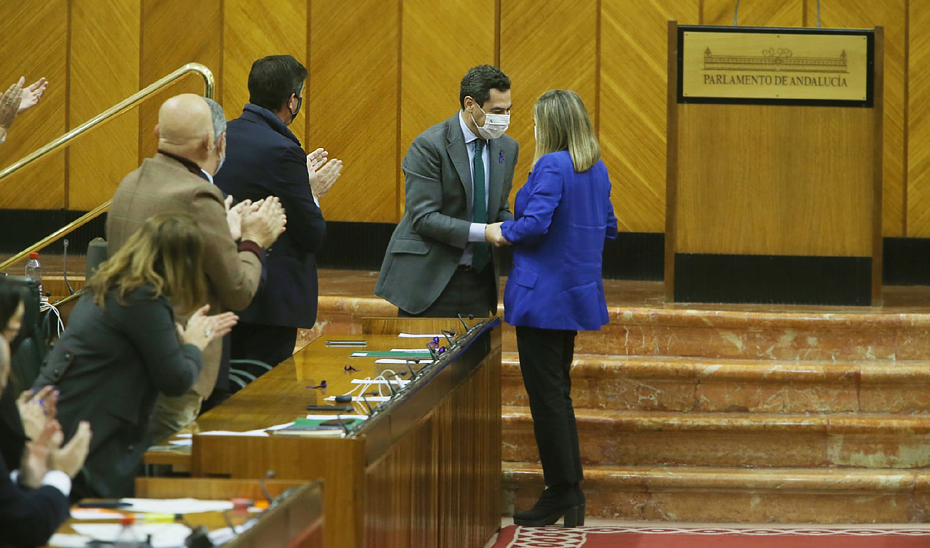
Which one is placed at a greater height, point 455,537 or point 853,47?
point 853,47

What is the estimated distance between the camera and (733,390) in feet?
16.1

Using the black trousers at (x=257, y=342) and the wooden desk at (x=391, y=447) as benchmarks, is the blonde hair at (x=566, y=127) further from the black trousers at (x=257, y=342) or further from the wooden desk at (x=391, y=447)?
the black trousers at (x=257, y=342)

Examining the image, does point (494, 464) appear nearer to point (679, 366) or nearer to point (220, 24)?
point (679, 366)

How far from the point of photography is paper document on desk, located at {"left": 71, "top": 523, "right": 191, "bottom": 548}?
5.39ft

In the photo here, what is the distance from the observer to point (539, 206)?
401 centimetres

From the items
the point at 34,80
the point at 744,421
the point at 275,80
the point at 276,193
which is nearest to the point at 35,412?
the point at 276,193

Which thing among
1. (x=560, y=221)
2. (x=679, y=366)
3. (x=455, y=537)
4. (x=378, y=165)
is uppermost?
(x=378, y=165)

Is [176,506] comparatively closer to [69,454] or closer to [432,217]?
[69,454]

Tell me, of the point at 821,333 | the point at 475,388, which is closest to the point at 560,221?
the point at 475,388

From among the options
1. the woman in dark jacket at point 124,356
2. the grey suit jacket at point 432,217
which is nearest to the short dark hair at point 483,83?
the grey suit jacket at point 432,217

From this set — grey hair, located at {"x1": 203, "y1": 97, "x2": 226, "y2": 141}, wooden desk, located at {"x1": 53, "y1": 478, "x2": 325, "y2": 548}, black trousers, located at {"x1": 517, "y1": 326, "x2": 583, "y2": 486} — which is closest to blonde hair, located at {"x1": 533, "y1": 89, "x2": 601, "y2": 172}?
black trousers, located at {"x1": 517, "y1": 326, "x2": 583, "y2": 486}

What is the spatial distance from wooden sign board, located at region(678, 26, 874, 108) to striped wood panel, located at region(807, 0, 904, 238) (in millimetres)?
1872

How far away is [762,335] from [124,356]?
3.36 meters

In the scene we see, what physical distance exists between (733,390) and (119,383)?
309 centimetres
